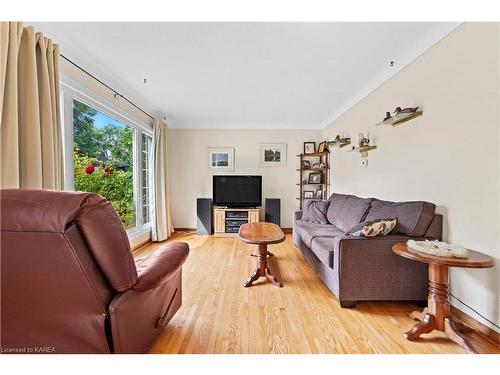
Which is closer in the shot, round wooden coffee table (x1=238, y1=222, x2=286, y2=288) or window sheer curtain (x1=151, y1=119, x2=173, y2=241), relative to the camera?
round wooden coffee table (x1=238, y1=222, x2=286, y2=288)

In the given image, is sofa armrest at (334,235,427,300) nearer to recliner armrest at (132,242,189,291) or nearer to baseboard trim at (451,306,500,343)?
baseboard trim at (451,306,500,343)

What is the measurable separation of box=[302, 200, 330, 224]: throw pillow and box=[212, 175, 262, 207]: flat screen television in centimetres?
118

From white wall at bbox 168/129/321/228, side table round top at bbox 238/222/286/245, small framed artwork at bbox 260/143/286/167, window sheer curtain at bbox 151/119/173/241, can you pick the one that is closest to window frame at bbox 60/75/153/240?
window sheer curtain at bbox 151/119/173/241

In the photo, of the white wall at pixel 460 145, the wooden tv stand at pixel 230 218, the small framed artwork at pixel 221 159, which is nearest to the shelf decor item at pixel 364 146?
the white wall at pixel 460 145

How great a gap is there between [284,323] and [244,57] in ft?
8.35

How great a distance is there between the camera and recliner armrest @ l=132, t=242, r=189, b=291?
3.59 feet

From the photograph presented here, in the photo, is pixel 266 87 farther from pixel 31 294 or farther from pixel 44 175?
pixel 31 294

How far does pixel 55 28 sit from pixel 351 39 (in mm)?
2662

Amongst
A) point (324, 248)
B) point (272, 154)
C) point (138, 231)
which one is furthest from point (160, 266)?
point (272, 154)

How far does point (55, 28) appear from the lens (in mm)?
1898

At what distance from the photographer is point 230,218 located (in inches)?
179

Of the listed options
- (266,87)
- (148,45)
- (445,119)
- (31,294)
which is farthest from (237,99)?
(31,294)

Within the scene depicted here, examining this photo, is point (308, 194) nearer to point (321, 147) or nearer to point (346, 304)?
point (321, 147)

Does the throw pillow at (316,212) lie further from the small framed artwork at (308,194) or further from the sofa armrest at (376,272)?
the sofa armrest at (376,272)
